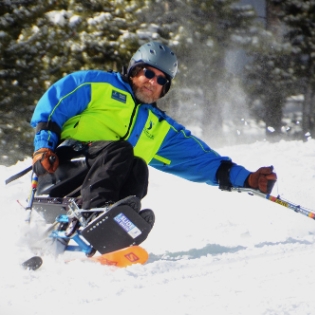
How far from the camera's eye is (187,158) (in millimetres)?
4805

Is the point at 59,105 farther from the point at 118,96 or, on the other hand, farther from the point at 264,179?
the point at 264,179

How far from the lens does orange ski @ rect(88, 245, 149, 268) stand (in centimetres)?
358

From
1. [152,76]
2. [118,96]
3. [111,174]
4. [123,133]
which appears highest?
[152,76]

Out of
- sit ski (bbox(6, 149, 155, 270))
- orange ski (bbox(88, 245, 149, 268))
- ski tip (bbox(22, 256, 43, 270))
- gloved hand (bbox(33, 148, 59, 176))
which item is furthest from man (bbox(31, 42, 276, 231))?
ski tip (bbox(22, 256, 43, 270))

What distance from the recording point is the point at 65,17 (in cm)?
1540

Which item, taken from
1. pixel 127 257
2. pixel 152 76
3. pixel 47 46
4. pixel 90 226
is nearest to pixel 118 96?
pixel 152 76

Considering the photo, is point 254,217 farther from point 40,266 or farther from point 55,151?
point 40,266

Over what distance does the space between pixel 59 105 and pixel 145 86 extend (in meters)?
0.65

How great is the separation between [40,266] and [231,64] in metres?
15.2

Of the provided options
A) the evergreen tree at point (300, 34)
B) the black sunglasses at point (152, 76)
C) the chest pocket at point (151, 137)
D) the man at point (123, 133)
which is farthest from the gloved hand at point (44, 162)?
the evergreen tree at point (300, 34)

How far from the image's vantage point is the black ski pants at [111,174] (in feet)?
12.2

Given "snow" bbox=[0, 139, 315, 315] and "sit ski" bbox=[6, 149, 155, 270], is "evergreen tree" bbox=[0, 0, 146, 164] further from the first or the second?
"sit ski" bbox=[6, 149, 155, 270]

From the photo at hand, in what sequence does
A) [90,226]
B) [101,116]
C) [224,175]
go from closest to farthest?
1. [90,226]
2. [101,116]
3. [224,175]

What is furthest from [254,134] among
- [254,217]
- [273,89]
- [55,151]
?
[55,151]
